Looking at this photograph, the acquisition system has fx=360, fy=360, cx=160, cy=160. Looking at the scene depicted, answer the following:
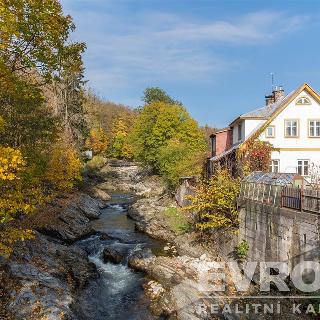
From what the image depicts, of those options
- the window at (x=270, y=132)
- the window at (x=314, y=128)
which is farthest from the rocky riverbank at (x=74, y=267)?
the window at (x=314, y=128)

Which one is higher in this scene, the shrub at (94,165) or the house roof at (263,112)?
the house roof at (263,112)

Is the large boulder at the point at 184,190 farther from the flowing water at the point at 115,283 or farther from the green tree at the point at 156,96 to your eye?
the green tree at the point at 156,96

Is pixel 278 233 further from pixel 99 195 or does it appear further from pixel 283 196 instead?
pixel 99 195

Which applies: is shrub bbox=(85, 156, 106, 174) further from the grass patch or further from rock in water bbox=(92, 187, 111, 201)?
the grass patch

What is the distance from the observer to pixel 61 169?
3669cm

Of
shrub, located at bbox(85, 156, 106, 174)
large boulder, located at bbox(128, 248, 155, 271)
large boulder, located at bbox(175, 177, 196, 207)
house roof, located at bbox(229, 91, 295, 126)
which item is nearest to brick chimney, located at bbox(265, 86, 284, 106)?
house roof, located at bbox(229, 91, 295, 126)

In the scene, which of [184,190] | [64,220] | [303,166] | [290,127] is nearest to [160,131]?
[184,190]

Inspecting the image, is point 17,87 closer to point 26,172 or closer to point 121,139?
point 26,172

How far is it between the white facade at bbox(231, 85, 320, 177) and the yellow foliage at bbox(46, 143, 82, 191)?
19.2 metres

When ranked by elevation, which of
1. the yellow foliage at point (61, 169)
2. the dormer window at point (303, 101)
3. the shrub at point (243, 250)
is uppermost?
the dormer window at point (303, 101)

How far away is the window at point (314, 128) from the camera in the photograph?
101ft

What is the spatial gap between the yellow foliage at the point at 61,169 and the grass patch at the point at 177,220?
10.3 m

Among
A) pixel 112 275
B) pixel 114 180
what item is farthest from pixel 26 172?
pixel 114 180

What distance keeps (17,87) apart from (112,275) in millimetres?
13824
